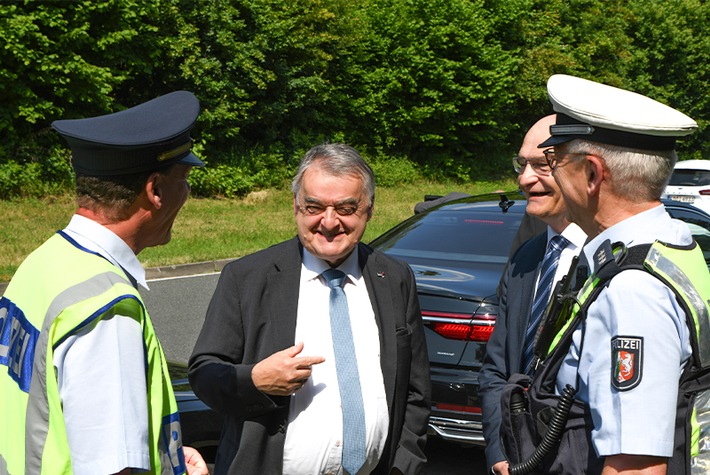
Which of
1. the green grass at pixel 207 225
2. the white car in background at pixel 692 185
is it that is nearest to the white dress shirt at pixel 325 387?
the green grass at pixel 207 225

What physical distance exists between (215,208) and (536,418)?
18.6 metres

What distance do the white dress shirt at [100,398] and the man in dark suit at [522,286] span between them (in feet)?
5.12

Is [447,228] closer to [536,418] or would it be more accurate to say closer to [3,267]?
[536,418]

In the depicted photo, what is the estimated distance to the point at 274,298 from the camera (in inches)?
114

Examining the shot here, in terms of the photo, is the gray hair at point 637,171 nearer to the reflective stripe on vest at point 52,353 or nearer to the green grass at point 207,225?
the reflective stripe on vest at point 52,353

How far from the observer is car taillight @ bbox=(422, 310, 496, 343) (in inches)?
201

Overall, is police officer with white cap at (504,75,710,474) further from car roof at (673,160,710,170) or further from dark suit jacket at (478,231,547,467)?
car roof at (673,160,710,170)

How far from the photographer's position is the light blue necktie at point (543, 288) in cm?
301

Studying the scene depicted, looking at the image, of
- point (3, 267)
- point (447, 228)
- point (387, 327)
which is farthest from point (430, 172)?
point (387, 327)

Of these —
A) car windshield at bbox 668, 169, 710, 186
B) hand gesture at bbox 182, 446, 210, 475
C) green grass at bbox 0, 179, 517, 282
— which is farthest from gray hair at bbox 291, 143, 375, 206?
car windshield at bbox 668, 169, 710, 186

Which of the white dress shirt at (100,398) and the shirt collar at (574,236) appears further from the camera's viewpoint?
the shirt collar at (574,236)

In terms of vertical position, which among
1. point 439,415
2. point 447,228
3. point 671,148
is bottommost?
point 439,415

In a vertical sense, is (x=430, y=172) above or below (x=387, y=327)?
below

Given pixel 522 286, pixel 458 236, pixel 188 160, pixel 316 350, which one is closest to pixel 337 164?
pixel 316 350
